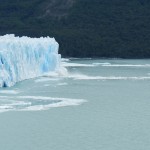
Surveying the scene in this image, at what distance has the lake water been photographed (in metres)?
14.3

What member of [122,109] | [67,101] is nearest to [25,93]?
[67,101]

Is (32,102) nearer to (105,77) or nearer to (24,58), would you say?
(24,58)

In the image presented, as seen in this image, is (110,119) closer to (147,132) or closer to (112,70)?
(147,132)

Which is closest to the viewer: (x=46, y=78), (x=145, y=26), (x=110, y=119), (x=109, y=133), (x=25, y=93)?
(x=109, y=133)

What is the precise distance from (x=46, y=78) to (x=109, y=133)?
472 inches

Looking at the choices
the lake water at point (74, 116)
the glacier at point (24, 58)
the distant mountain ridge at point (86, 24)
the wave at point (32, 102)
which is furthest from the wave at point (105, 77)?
the distant mountain ridge at point (86, 24)

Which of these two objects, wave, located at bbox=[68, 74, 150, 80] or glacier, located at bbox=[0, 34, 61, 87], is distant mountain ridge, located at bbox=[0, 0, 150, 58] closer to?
wave, located at bbox=[68, 74, 150, 80]

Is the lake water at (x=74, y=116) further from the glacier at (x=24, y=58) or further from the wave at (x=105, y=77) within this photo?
the wave at (x=105, y=77)

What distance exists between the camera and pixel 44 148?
13812 mm

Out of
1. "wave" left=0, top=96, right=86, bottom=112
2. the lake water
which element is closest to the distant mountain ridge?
the lake water

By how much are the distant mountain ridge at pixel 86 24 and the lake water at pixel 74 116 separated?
907 inches

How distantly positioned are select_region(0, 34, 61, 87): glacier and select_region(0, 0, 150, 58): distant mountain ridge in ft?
64.0

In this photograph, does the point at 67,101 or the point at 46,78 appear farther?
the point at 46,78

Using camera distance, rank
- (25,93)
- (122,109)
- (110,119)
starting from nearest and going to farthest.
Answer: (110,119)
(122,109)
(25,93)
